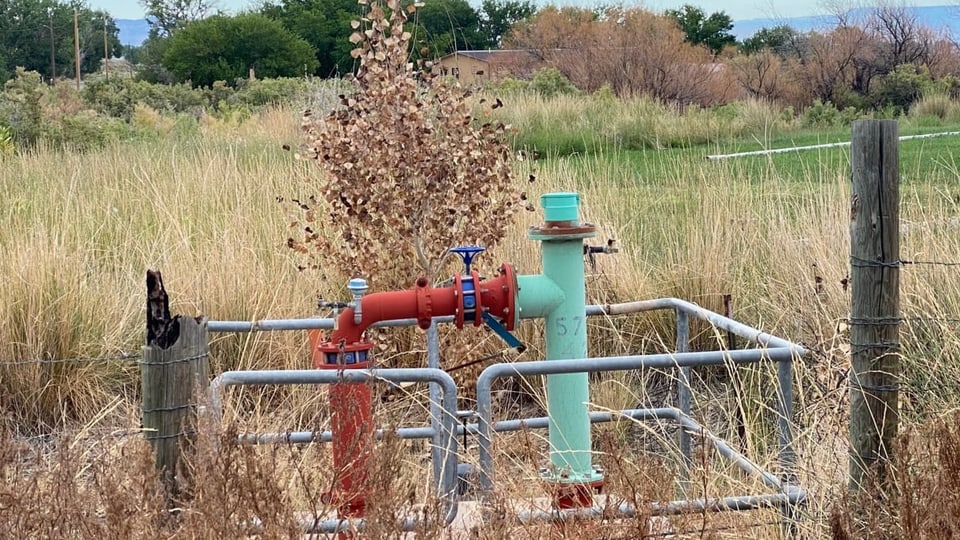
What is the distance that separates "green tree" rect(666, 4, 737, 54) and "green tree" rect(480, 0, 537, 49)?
7710 mm

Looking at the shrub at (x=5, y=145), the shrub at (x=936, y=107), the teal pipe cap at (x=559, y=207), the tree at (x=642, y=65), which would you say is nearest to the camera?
the teal pipe cap at (x=559, y=207)

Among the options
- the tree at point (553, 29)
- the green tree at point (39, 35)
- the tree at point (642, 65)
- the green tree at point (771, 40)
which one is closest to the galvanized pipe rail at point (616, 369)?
the tree at point (642, 65)

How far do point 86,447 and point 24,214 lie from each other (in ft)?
12.3

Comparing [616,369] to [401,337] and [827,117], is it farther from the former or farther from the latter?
[827,117]

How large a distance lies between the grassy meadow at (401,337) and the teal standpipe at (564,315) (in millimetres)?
104

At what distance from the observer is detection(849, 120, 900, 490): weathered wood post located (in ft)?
9.98

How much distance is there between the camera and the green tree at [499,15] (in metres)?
56.6

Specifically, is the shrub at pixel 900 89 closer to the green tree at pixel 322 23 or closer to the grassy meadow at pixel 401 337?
the grassy meadow at pixel 401 337

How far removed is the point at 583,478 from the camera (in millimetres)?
3047

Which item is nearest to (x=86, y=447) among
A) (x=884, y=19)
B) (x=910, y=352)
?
(x=910, y=352)

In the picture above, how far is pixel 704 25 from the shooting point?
2133 inches

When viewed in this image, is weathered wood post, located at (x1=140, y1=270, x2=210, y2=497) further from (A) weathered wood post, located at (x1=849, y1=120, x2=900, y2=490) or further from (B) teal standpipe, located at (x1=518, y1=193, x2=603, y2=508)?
(A) weathered wood post, located at (x1=849, y1=120, x2=900, y2=490)

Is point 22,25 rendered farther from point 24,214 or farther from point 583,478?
point 583,478

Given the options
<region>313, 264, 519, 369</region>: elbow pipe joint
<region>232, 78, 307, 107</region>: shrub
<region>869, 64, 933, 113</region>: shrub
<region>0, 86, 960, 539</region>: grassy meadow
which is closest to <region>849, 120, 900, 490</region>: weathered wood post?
<region>0, 86, 960, 539</region>: grassy meadow
